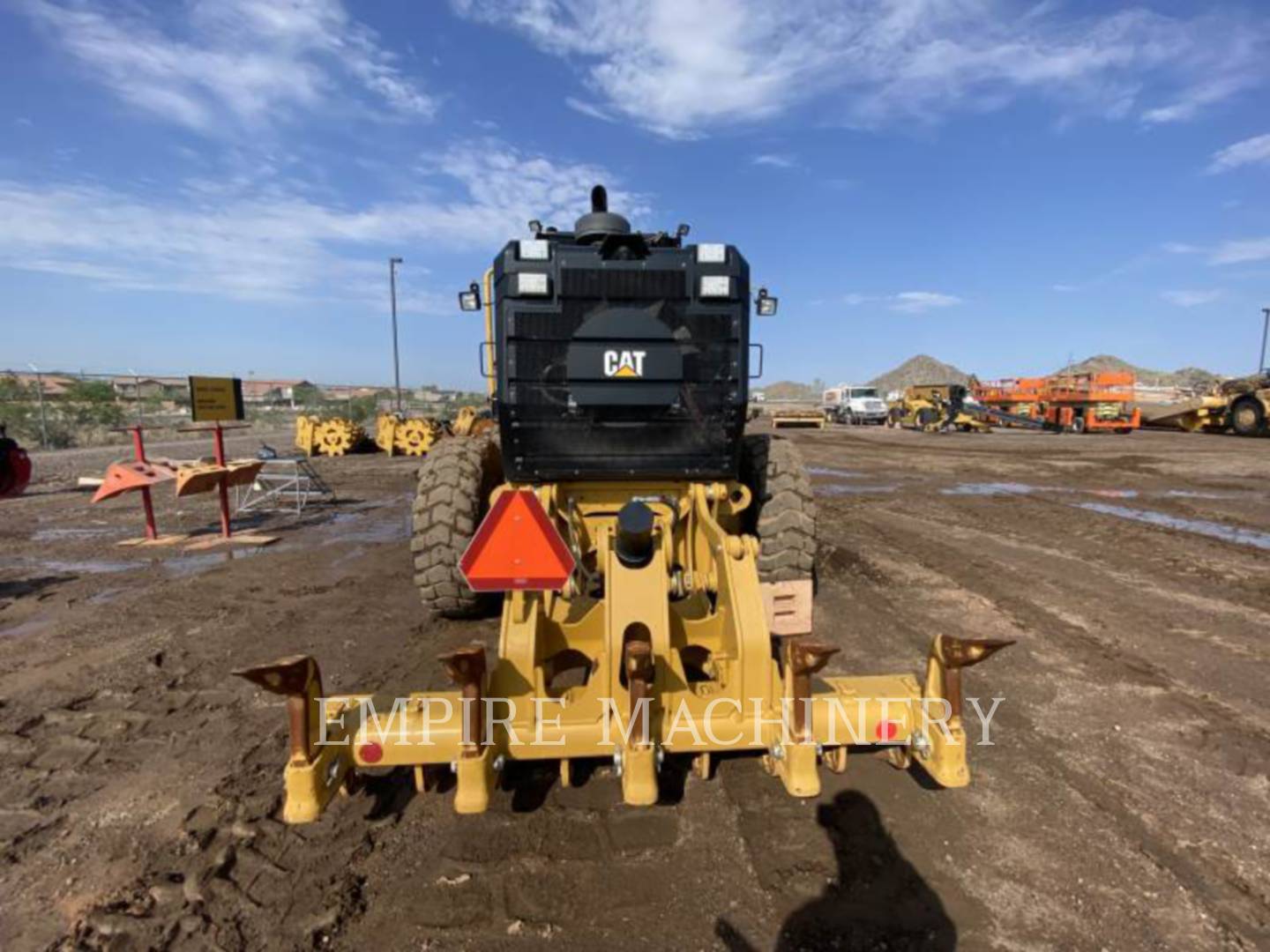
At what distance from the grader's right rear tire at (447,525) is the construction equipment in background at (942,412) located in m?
32.0

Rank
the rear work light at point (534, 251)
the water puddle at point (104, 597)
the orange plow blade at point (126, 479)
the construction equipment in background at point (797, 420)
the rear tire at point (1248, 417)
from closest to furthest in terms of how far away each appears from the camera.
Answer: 1. the rear work light at point (534, 251)
2. the water puddle at point (104, 597)
3. the orange plow blade at point (126, 479)
4. the rear tire at point (1248, 417)
5. the construction equipment in background at point (797, 420)

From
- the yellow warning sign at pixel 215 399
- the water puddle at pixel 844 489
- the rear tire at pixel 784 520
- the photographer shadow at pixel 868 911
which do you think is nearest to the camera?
the photographer shadow at pixel 868 911

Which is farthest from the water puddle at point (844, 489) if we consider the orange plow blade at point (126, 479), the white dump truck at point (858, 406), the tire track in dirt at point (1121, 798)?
the white dump truck at point (858, 406)

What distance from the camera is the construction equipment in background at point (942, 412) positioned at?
3227cm

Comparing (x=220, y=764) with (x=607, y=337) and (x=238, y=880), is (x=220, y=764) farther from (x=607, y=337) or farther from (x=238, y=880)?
(x=607, y=337)

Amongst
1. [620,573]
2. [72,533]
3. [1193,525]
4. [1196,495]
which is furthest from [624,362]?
[1196,495]

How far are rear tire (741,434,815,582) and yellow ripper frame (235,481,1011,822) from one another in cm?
150

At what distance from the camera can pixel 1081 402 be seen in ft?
98.9

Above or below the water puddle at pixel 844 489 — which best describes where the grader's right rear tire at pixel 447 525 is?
above

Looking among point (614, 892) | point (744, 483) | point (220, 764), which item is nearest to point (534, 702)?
point (614, 892)

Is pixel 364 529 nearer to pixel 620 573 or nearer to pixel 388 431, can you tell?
pixel 620 573

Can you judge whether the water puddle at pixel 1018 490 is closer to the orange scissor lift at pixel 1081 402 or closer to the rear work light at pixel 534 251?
the rear work light at pixel 534 251

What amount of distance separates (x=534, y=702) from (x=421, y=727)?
1.61 feet

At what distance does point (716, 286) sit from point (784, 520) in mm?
1840
